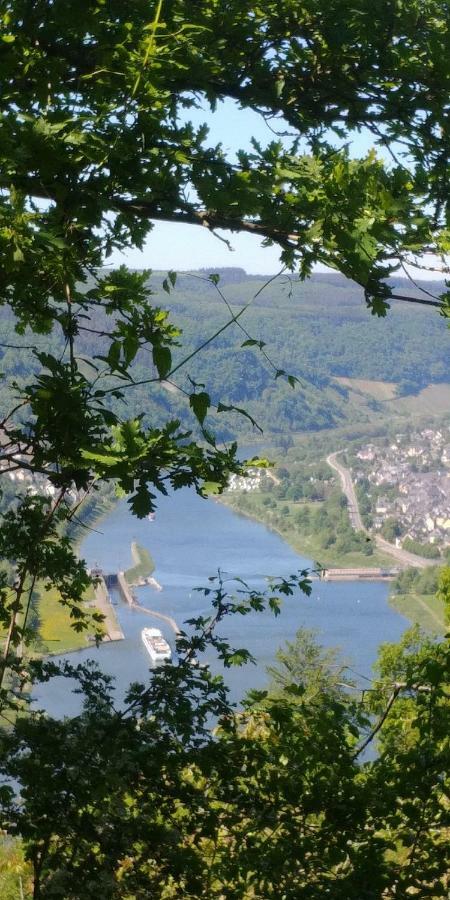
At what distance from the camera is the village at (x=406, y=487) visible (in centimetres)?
3788

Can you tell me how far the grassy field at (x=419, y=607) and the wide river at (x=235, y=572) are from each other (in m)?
0.38

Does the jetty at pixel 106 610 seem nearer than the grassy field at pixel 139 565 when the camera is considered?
Yes

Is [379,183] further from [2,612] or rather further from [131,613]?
[131,613]

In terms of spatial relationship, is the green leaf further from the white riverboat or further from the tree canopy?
the white riverboat

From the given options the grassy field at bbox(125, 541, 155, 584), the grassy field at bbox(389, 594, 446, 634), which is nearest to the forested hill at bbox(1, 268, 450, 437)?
the grassy field at bbox(389, 594, 446, 634)

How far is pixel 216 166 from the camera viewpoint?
2.16 meters

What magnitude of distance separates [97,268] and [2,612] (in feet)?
2.81

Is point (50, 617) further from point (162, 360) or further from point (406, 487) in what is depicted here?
point (406, 487)

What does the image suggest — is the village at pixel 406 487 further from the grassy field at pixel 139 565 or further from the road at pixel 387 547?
the grassy field at pixel 139 565

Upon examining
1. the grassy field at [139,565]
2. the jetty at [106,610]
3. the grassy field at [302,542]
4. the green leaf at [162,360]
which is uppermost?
the green leaf at [162,360]

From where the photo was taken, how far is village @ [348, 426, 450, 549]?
37.9 m

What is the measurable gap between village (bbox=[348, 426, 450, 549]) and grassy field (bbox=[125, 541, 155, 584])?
7.61m

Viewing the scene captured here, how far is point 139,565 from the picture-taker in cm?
2625

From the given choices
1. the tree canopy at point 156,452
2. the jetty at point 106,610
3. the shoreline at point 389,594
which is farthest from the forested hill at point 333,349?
the tree canopy at point 156,452
